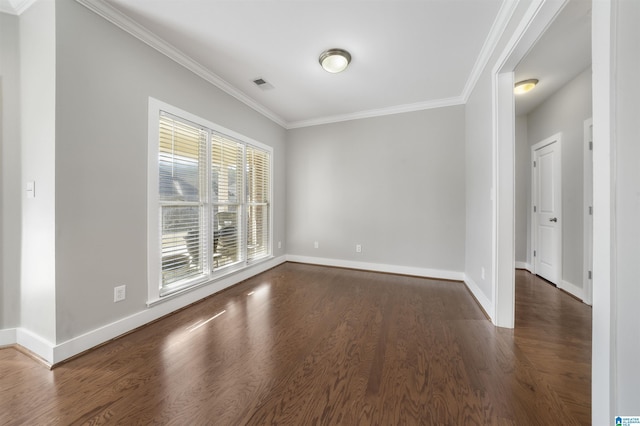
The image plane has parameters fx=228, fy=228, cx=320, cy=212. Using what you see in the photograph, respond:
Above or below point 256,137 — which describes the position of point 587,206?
below

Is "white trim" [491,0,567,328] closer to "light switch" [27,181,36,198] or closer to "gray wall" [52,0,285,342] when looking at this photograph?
"gray wall" [52,0,285,342]

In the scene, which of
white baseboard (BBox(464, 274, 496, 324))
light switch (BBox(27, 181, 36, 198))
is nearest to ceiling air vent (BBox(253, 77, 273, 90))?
light switch (BBox(27, 181, 36, 198))

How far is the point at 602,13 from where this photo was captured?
2.93ft

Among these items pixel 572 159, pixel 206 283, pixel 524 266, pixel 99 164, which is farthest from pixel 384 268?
pixel 99 164

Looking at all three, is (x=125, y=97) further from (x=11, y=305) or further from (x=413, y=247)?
(x=413, y=247)

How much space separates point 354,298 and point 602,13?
8.92 feet

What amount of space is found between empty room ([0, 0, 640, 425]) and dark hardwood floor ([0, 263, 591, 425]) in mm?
16

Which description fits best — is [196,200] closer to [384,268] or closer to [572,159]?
[384,268]

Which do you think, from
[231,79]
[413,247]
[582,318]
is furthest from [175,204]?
[582,318]

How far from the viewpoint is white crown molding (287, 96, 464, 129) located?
344cm

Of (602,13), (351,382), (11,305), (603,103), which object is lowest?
(351,382)

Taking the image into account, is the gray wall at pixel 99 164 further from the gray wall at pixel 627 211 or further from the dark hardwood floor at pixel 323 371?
the gray wall at pixel 627 211

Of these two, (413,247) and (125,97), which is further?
(413,247)

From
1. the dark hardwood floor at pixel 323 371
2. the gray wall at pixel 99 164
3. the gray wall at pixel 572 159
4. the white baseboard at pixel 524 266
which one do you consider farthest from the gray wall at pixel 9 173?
the white baseboard at pixel 524 266
